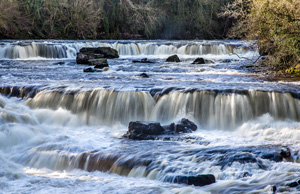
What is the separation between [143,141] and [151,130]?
20.3 inches

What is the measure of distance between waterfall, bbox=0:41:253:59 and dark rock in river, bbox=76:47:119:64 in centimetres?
243

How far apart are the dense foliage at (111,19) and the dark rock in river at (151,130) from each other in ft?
82.3

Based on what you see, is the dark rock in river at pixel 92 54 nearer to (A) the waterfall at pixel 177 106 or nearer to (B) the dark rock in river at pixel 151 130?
(A) the waterfall at pixel 177 106

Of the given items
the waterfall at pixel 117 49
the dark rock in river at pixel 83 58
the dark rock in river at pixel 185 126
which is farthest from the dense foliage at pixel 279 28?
the waterfall at pixel 117 49

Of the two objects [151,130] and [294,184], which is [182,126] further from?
[294,184]

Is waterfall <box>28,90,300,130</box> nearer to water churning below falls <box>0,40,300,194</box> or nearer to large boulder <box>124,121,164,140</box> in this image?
water churning below falls <box>0,40,300,194</box>

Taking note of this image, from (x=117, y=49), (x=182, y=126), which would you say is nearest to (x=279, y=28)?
(x=182, y=126)

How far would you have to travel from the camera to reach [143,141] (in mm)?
9281

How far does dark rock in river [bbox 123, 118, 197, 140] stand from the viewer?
9.56m

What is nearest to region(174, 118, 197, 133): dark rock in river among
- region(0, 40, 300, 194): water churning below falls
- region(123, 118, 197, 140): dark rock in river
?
region(123, 118, 197, 140): dark rock in river

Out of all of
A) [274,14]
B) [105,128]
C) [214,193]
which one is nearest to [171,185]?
[214,193]

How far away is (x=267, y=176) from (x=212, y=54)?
855 inches

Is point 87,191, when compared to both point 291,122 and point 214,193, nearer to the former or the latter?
point 214,193

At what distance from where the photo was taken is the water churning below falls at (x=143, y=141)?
6.99m
